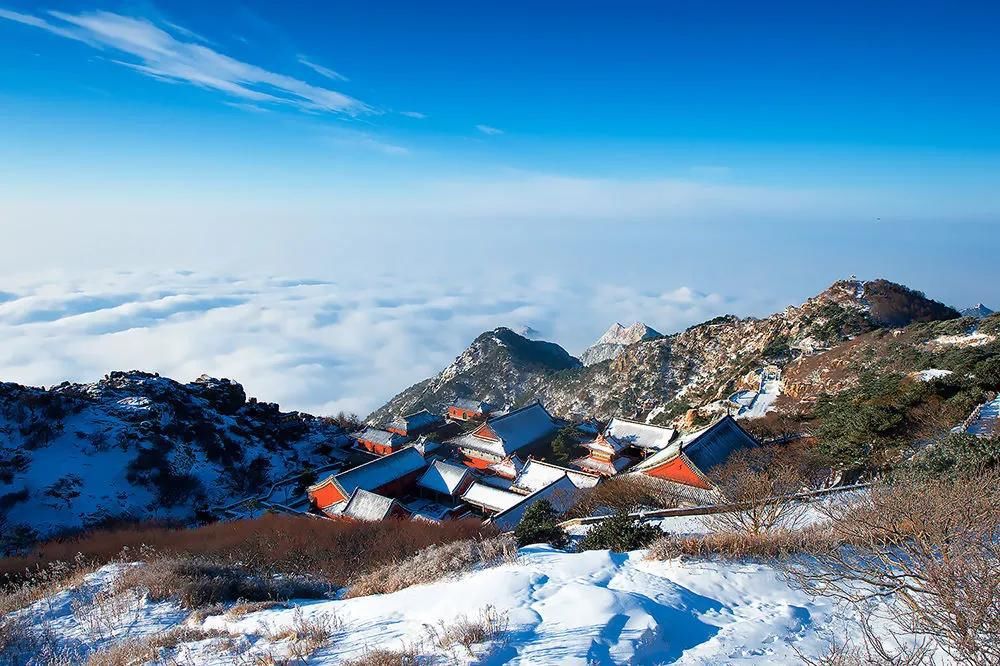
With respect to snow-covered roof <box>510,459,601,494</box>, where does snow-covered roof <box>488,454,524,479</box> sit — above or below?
below

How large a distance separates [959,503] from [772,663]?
352cm

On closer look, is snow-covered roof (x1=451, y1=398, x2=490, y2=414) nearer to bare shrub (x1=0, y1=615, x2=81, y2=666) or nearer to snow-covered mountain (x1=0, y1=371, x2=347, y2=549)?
snow-covered mountain (x1=0, y1=371, x2=347, y2=549)

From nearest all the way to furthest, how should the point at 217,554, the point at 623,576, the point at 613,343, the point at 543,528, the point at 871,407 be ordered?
the point at 623,576 < the point at 543,528 < the point at 217,554 < the point at 871,407 < the point at 613,343

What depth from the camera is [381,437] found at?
42.1 meters

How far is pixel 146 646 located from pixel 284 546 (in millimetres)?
8582

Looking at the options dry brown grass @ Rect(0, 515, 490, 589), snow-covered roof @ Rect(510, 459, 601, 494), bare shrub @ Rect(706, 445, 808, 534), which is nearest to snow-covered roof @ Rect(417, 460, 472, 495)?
snow-covered roof @ Rect(510, 459, 601, 494)

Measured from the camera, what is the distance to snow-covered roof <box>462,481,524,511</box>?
85.5 ft

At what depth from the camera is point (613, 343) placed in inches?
5438

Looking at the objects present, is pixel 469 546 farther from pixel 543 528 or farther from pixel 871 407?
pixel 871 407

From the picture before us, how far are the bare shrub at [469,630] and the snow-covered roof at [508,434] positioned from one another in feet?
89.6

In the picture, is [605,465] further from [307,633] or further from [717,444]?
[307,633]

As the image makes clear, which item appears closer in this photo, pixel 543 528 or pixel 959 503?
pixel 959 503

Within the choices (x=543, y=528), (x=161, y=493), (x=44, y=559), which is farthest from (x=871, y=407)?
(x=161, y=493)

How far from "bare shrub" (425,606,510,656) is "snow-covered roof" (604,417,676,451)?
86.3 ft
